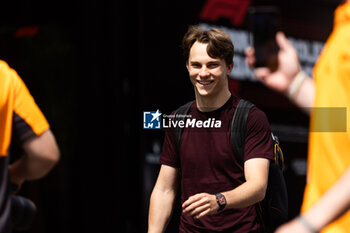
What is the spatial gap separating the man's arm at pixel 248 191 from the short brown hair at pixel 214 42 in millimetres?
617

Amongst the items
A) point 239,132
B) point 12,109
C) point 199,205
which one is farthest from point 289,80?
point 12,109

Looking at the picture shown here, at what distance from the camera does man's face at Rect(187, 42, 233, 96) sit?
3740 mm

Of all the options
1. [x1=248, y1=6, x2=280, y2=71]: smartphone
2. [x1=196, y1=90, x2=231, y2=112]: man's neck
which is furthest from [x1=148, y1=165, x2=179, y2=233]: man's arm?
[x1=248, y1=6, x2=280, y2=71]: smartphone

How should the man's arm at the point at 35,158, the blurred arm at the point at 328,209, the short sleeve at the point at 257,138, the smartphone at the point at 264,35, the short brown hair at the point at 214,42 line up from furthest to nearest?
the man's arm at the point at 35,158, the short brown hair at the point at 214,42, the short sleeve at the point at 257,138, the smartphone at the point at 264,35, the blurred arm at the point at 328,209

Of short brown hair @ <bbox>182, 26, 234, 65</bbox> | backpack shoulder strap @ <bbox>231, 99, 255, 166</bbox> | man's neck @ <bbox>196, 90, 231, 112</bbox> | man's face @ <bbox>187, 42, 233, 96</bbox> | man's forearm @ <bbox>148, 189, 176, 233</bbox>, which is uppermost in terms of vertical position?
short brown hair @ <bbox>182, 26, 234, 65</bbox>

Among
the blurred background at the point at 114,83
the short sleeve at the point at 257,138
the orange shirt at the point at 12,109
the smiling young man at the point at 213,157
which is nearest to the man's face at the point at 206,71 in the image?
the smiling young man at the point at 213,157

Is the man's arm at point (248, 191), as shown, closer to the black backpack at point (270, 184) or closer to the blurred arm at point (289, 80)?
the black backpack at point (270, 184)

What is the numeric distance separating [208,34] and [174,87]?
122 centimetres

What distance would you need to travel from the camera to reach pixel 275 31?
302cm

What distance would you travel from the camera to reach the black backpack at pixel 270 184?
3.63m

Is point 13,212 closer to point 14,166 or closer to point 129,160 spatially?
point 14,166

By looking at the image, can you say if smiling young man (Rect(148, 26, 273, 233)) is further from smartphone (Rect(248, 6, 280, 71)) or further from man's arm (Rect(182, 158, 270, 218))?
smartphone (Rect(248, 6, 280, 71))

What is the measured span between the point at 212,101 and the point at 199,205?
0.74 metres

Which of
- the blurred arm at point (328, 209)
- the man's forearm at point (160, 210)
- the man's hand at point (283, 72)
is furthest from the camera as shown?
the man's forearm at point (160, 210)
